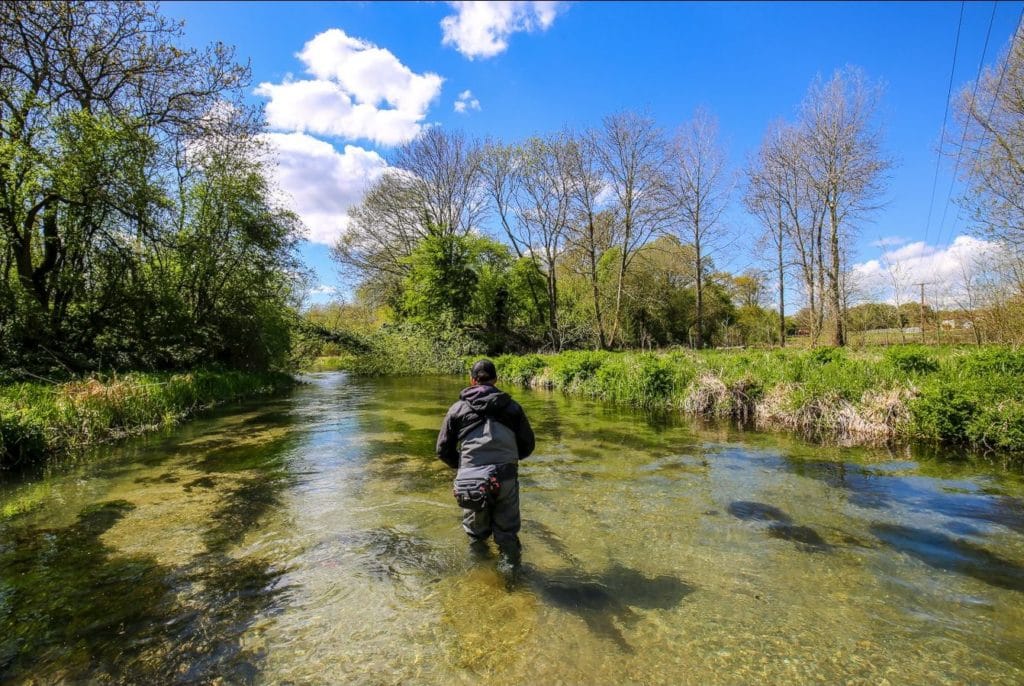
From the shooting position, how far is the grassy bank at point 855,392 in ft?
26.8

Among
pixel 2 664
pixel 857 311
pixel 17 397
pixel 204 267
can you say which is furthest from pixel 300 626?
pixel 857 311

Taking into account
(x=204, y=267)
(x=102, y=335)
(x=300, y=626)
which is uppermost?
(x=204, y=267)

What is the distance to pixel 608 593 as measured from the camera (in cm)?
415

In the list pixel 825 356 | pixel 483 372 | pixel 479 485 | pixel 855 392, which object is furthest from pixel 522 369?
pixel 479 485

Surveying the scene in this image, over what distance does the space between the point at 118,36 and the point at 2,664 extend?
1841 cm

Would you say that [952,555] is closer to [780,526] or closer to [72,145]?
[780,526]

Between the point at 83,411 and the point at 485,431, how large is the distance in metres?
10.0

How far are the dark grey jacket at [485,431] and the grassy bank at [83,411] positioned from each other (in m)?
8.21

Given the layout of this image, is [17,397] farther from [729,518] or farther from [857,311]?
[857,311]

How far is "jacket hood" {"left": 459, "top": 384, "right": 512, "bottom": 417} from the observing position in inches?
172

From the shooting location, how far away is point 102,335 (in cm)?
1498

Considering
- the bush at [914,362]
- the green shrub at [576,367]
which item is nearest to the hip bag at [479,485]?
the bush at [914,362]

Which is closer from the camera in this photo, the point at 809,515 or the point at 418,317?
the point at 809,515

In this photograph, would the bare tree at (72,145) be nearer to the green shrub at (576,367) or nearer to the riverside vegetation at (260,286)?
the riverside vegetation at (260,286)
